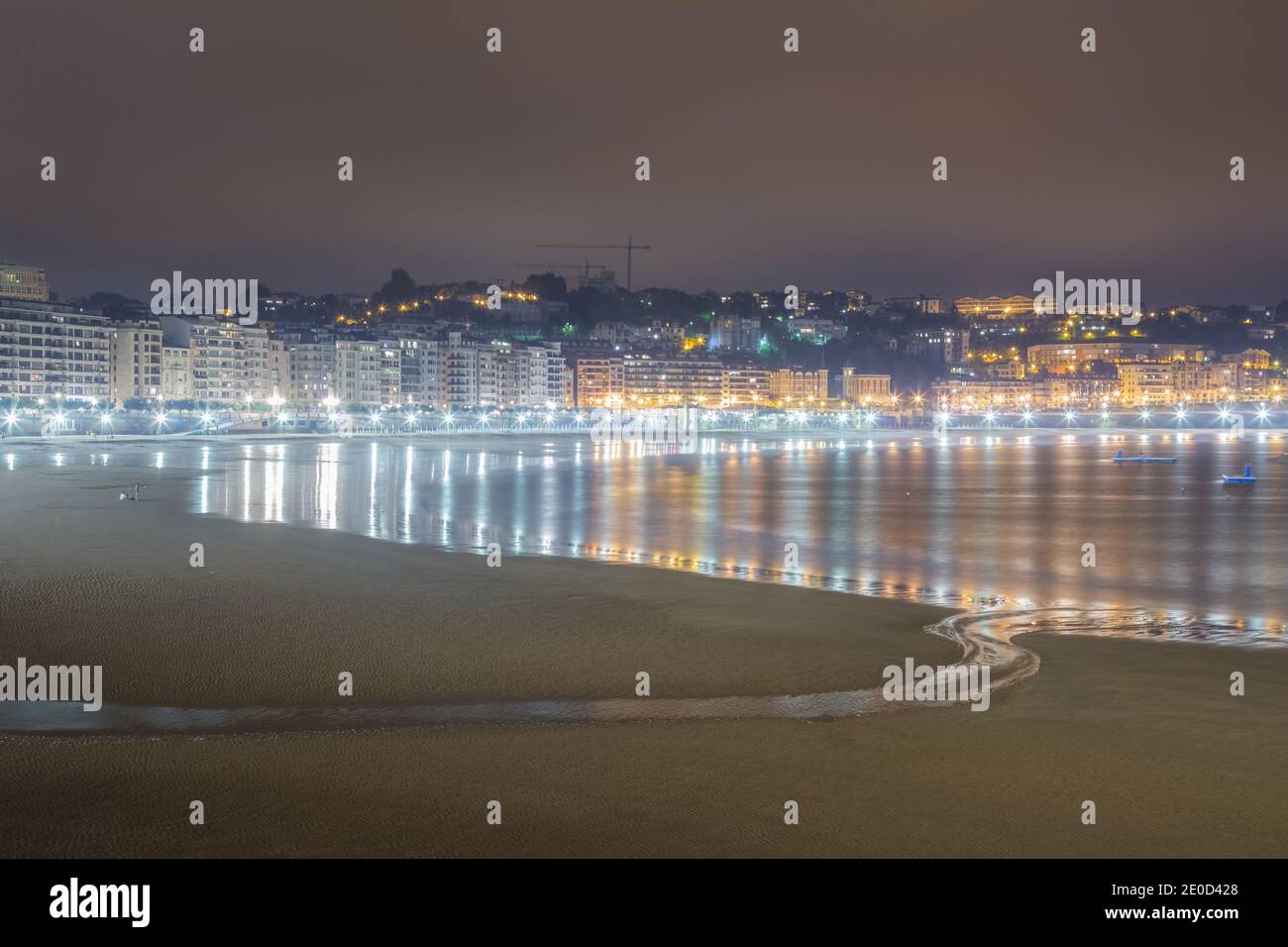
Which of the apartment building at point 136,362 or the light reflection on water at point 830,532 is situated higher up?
the apartment building at point 136,362

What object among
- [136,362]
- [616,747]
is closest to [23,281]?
[136,362]

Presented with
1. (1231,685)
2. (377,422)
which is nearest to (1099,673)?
(1231,685)

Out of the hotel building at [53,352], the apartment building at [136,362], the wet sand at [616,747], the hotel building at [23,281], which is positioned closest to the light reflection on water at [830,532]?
the wet sand at [616,747]

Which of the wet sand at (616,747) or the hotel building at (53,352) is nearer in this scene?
the wet sand at (616,747)

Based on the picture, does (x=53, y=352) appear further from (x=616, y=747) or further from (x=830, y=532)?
(x=616, y=747)

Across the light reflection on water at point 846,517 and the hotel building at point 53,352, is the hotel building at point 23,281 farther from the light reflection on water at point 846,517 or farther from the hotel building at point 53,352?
the light reflection on water at point 846,517

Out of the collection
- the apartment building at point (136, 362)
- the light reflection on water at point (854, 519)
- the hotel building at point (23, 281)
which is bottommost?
the light reflection on water at point (854, 519)

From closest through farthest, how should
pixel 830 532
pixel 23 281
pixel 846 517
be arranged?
pixel 830 532, pixel 846 517, pixel 23 281

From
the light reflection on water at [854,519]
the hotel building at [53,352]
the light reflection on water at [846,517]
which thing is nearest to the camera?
the light reflection on water at [846,517]
